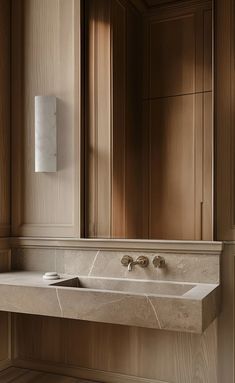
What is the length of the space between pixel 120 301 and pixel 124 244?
0.47 m

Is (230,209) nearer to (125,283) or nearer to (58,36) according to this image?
(125,283)

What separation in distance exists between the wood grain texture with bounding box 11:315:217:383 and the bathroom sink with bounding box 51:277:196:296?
9.5 inches

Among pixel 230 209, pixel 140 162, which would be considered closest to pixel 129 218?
pixel 140 162

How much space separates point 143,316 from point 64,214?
881 millimetres

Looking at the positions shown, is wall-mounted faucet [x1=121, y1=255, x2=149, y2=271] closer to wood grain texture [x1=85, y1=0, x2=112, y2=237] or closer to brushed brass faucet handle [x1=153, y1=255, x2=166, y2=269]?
brushed brass faucet handle [x1=153, y1=255, x2=166, y2=269]

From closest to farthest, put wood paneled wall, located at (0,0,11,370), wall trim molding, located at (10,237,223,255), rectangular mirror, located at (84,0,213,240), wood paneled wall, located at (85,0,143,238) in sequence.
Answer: wall trim molding, located at (10,237,223,255), rectangular mirror, located at (84,0,213,240), wood paneled wall, located at (85,0,143,238), wood paneled wall, located at (0,0,11,370)

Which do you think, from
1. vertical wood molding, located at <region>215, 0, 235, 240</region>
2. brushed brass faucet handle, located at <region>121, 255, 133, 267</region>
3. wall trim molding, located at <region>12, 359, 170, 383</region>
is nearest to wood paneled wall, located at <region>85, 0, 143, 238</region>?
→ brushed brass faucet handle, located at <region>121, 255, 133, 267</region>

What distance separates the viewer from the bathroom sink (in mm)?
2082

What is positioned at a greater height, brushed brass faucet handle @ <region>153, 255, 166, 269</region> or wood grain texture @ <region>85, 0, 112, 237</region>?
wood grain texture @ <region>85, 0, 112, 237</region>

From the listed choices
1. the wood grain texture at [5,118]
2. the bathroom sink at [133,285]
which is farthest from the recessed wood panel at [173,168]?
the wood grain texture at [5,118]

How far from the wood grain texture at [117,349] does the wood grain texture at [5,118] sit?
63 centimetres

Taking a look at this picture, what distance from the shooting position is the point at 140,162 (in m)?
2.26

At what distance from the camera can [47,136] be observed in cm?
243

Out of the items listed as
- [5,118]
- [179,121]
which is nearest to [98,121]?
[179,121]
